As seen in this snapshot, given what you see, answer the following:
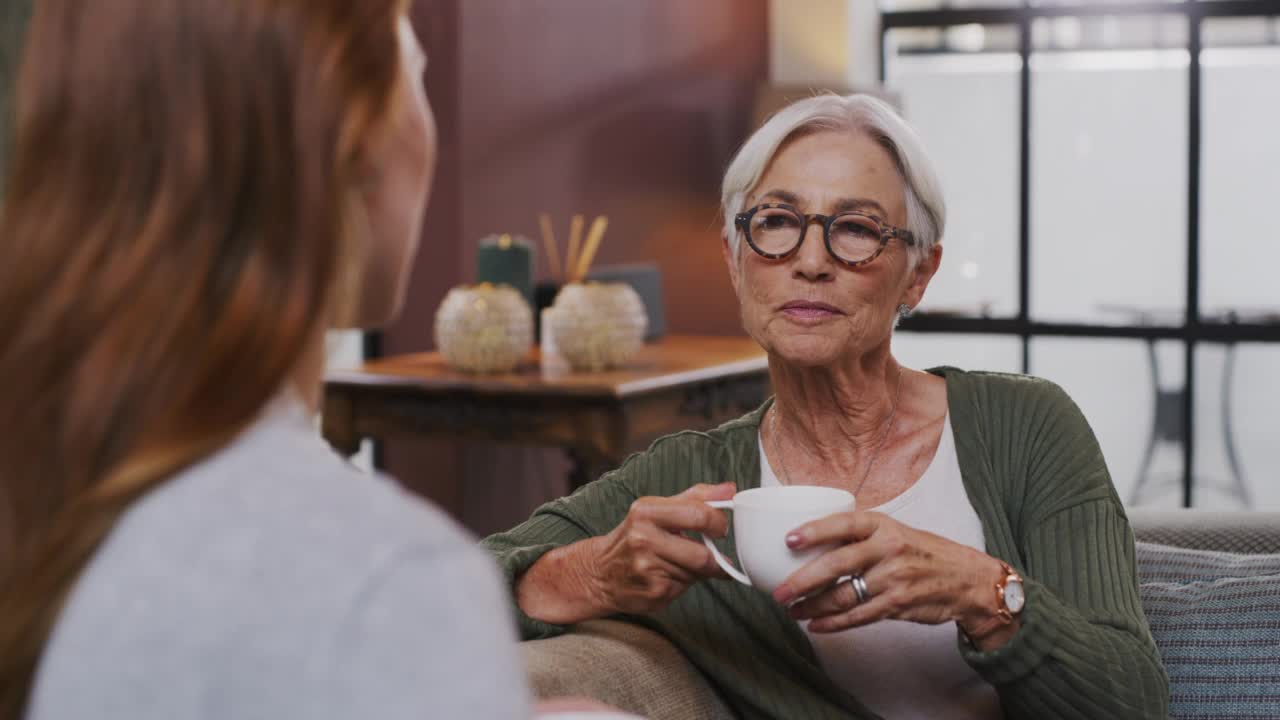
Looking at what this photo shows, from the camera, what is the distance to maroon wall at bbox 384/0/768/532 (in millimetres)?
4176

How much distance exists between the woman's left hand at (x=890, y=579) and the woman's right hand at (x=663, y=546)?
122 mm

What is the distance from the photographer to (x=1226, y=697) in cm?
155

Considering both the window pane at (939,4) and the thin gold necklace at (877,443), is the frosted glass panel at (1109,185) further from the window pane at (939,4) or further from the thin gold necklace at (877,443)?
the thin gold necklace at (877,443)

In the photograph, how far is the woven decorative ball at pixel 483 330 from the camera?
3.27 meters

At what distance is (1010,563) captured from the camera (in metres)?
1.60

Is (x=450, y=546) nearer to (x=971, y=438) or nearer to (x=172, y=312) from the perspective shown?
(x=172, y=312)

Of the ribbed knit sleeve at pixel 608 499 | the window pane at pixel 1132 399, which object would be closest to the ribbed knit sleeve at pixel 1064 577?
the ribbed knit sleeve at pixel 608 499

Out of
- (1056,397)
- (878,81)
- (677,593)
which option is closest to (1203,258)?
(878,81)

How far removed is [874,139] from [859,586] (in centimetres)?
62

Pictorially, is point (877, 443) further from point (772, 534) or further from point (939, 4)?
point (939, 4)

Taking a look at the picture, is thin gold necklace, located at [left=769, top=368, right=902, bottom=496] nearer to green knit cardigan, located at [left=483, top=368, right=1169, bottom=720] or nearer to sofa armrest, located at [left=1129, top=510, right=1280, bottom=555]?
green knit cardigan, located at [left=483, top=368, right=1169, bottom=720]

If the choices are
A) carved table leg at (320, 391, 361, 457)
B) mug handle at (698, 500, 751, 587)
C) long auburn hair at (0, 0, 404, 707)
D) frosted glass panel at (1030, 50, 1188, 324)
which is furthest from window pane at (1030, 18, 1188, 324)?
long auburn hair at (0, 0, 404, 707)

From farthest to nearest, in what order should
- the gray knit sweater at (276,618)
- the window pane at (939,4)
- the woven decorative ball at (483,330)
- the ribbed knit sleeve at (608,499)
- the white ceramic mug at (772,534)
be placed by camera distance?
the window pane at (939,4) → the woven decorative ball at (483,330) → the ribbed knit sleeve at (608,499) → the white ceramic mug at (772,534) → the gray knit sweater at (276,618)

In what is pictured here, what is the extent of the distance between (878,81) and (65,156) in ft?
18.1
